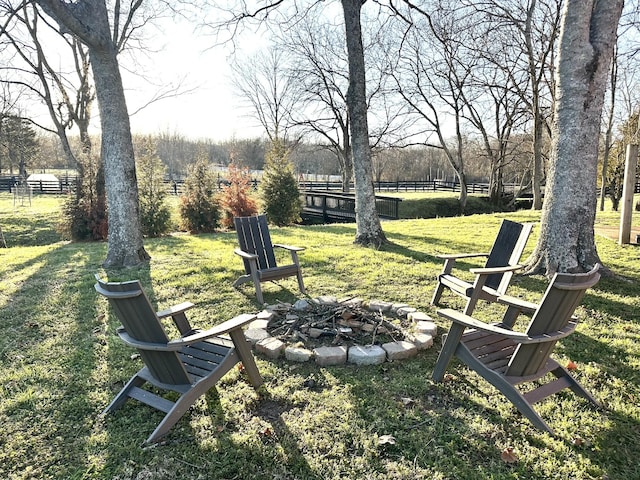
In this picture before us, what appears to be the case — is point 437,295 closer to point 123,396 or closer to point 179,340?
point 179,340

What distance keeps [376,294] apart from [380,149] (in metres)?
19.7

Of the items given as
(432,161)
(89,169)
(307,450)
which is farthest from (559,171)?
(432,161)

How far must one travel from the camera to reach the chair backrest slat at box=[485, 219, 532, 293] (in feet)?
13.5

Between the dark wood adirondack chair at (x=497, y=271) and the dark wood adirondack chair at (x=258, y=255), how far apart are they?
189 centimetres

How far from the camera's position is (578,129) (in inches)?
192

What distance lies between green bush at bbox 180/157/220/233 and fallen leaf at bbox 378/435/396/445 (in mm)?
10404

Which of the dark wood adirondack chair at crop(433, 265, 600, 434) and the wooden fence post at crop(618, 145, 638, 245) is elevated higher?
the wooden fence post at crop(618, 145, 638, 245)

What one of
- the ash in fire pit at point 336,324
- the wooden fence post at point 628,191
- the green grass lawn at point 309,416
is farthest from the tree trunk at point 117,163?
the wooden fence post at point 628,191

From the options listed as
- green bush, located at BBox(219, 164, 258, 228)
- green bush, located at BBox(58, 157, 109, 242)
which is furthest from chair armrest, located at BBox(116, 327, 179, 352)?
green bush, located at BBox(219, 164, 258, 228)

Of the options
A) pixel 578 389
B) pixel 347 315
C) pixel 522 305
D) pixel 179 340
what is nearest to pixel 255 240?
pixel 347 315

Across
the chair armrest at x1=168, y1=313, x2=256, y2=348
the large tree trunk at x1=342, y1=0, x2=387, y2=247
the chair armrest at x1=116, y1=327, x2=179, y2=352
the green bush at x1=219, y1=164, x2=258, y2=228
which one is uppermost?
the large tree trunk at x1=342, y1=0, x2=387, y2=247

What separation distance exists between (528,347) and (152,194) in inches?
424

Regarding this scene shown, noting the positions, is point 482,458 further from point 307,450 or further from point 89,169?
point 89,169

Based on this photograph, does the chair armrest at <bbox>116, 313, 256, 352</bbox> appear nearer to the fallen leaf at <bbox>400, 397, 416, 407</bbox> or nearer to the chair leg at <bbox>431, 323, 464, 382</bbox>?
the fallen leaf at <bbox>400, 397, 416, 407</bbox>
